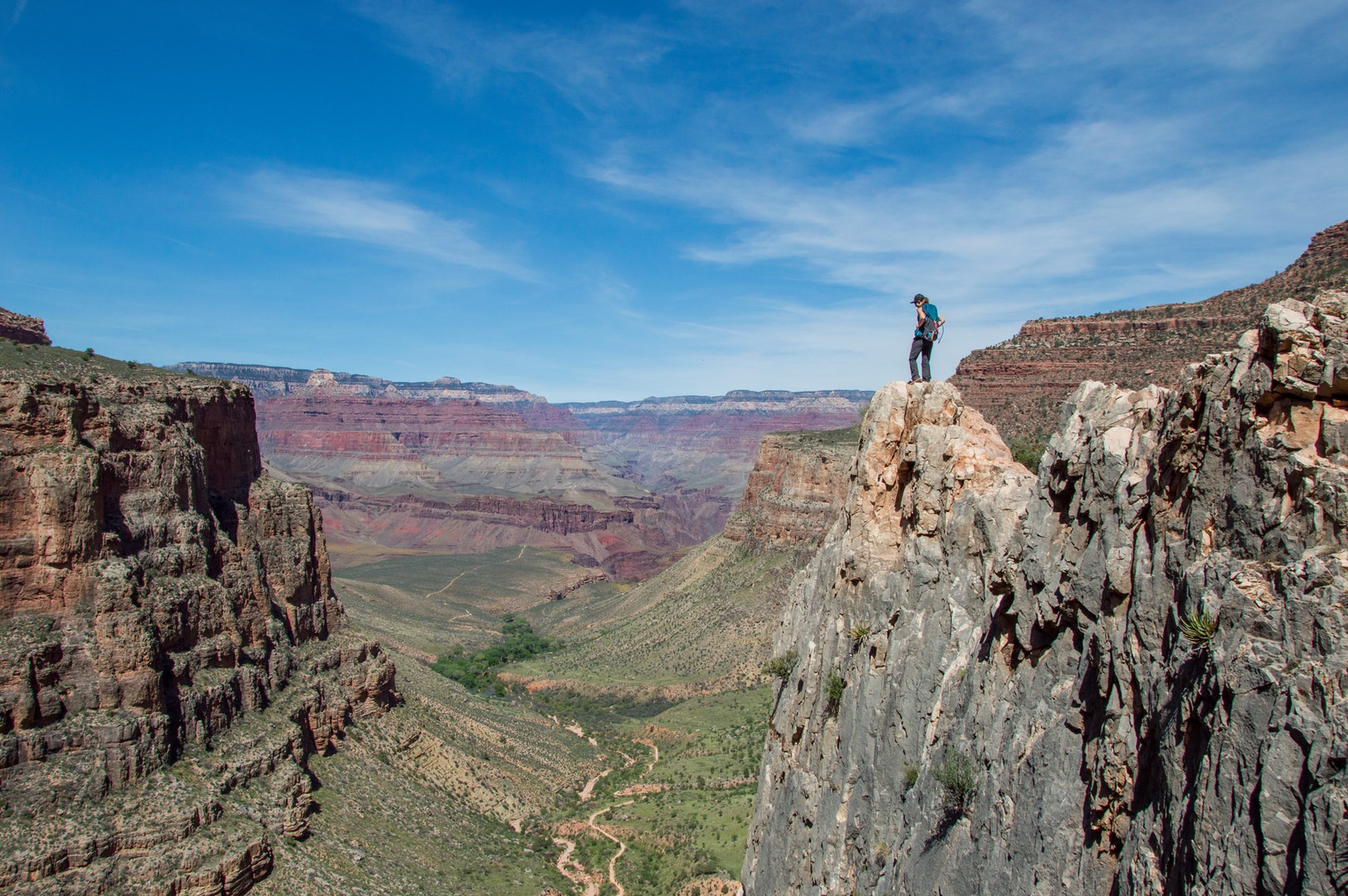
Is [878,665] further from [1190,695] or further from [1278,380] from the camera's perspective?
[1278,380]

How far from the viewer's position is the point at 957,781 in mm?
13445

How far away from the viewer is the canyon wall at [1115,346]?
48.9 meters

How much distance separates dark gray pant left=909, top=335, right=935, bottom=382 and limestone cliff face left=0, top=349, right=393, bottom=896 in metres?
28.8

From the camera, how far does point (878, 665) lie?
61.0 ft

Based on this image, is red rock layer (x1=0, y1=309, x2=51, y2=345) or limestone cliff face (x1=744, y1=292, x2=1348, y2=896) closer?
limestone cliff face (x1=744, y1=292, x2=1348, y2=896)

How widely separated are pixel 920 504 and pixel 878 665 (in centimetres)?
367

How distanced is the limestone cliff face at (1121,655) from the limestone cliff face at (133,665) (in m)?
23.7

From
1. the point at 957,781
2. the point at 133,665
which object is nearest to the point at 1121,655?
the point at 957,781

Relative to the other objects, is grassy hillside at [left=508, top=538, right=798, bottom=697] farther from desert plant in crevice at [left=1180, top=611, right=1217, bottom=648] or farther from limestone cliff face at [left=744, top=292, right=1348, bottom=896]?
desert plant in crevice at [left=1180, top=611, right=1217, bottom=648]

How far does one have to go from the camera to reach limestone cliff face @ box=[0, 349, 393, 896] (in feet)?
95.6

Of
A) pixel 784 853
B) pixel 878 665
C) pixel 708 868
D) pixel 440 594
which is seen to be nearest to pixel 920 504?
pixel 878 665

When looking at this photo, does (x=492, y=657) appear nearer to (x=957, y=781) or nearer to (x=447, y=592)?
(x=447, y=592)

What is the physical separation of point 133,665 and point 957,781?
32.5m

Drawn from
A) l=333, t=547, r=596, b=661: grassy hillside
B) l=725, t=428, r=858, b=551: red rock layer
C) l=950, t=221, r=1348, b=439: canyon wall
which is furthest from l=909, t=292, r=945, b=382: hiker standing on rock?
l=333, t=547, r=596, b=661: grassy hillside
